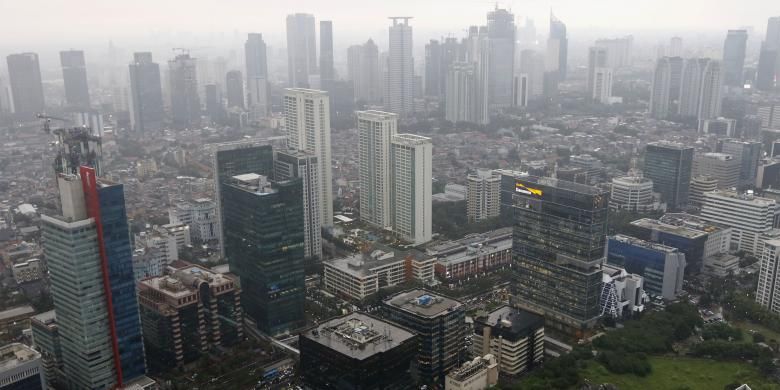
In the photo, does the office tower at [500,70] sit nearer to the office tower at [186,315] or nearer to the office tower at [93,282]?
the office tower at [186,315]

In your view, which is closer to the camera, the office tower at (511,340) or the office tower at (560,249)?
the office tower at (511,340)

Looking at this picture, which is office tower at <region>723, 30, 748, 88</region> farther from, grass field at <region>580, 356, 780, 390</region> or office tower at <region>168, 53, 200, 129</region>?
grass field at <region>580, 356, 780, 390</region>

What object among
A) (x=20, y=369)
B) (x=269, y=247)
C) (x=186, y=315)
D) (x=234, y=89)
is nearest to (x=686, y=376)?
(x=269, y=247)

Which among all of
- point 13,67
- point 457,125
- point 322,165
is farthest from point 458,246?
point 13,67

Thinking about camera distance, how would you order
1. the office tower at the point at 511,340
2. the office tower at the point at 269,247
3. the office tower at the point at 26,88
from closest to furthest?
the office tower at the point at 511,340 → the office tower at the point at 269,247 → the office tower at the point at 26,88

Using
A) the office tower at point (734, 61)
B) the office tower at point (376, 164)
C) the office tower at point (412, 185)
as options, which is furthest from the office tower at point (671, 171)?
the office tower at point (734, 61)
